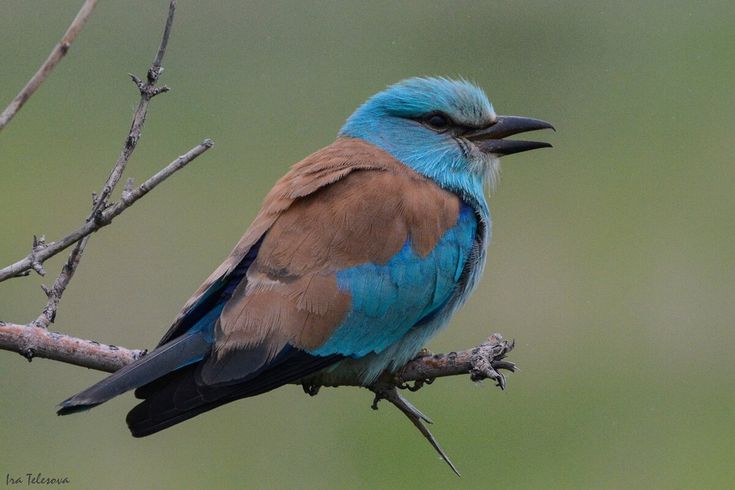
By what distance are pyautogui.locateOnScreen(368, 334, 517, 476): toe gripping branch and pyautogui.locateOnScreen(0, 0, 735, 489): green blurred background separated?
3457mm

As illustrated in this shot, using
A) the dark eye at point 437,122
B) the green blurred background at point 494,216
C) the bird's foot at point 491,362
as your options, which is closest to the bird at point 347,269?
the dark eye at point 437,122

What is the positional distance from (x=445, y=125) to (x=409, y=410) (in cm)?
163

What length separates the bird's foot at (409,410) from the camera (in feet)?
15.4

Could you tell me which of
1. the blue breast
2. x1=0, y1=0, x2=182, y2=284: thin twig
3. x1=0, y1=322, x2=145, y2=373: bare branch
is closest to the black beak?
the blue breast

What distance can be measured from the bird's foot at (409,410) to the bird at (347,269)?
1.1 inches

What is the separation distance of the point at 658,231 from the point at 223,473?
416 cm

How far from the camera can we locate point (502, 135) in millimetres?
6086

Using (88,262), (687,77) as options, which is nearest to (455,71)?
(687,77)

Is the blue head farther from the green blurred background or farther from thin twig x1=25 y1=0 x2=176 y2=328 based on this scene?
the green blurred background

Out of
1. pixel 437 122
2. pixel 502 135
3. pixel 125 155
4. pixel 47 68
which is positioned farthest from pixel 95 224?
pixel 502 135

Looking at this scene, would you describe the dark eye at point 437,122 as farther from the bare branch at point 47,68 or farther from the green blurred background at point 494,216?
the green blurred background at point 494,216

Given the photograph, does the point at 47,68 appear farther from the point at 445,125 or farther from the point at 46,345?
the point at 445,125

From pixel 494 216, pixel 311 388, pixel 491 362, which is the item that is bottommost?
pixel 494 216

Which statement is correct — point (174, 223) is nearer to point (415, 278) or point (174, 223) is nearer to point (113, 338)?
point (113, 338)
